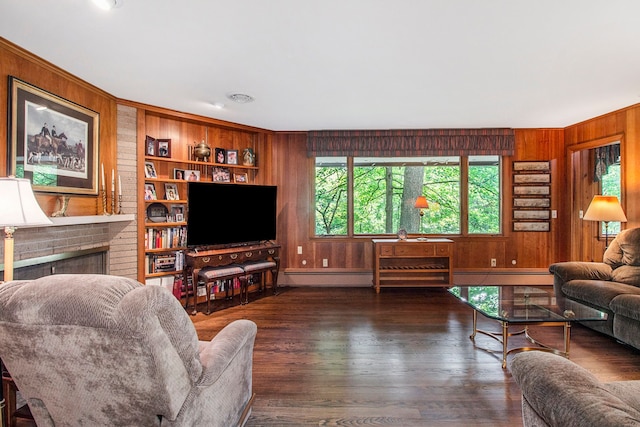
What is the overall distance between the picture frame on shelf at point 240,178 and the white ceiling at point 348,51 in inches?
40.6

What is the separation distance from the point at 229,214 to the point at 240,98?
1.46 m

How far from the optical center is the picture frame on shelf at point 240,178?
181 inches

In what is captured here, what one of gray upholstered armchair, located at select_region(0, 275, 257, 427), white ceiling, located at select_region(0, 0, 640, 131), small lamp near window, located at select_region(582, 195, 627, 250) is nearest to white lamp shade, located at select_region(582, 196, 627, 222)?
small lamp near window, located at select_region(582, 195, 627, 250)

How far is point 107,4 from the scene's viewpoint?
186 cm

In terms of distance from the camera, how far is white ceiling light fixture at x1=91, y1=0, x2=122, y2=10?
184cm

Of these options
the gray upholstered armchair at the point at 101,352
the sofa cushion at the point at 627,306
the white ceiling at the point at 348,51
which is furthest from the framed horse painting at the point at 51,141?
the sofa cushion at the point at 627,306

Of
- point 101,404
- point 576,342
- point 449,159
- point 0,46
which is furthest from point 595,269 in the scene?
point 0,46

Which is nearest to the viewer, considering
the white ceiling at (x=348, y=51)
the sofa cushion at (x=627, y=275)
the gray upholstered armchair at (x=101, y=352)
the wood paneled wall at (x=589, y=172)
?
the gray upholstered armchair at (x=101, y=352)

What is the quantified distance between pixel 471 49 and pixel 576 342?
275 cm

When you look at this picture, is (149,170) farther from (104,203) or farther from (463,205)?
(463,205)

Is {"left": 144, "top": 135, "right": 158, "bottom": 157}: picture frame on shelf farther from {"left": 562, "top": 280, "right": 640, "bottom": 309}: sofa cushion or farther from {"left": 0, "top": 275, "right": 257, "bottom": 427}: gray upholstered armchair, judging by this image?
{"left": 562, "top": 280, "right": 640, "bottom": 309}: sofa cushion

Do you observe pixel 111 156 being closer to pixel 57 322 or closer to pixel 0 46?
pixel 0 46

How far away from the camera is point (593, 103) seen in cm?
369

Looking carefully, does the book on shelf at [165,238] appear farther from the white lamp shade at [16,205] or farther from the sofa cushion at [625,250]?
the sofa cushion at [625,250]
